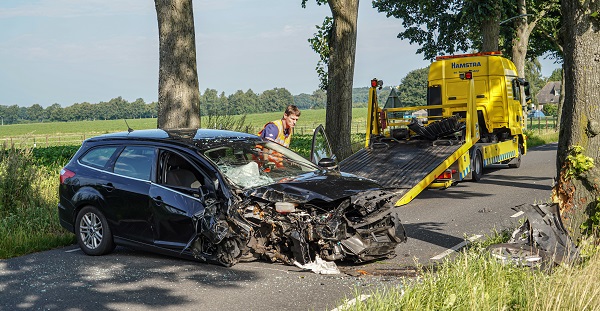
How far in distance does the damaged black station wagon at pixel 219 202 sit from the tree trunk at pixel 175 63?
3.92 m

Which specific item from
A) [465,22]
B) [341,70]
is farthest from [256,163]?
[465,22]

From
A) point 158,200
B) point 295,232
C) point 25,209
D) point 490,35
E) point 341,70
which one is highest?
point 490,35

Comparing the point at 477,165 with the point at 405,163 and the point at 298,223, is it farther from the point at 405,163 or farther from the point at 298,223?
the point at 298,223

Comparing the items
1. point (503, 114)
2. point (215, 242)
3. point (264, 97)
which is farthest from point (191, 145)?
point (264, 97)

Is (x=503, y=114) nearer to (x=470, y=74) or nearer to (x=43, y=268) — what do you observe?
(x=470, y=74)

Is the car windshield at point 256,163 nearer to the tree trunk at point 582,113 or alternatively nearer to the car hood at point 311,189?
the car hood at point 311,189

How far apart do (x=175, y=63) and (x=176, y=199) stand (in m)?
5.66

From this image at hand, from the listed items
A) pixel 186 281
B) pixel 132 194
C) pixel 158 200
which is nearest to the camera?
Result: pixel 186 281

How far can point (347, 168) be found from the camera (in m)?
13.7

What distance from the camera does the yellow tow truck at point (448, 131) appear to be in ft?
43.6

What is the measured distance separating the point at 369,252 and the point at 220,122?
33.5 feet

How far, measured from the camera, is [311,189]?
26.0 ft

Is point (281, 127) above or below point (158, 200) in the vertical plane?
above

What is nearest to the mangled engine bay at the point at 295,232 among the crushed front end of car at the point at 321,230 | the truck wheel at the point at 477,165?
the crushed front end of car at the point at 321,230
